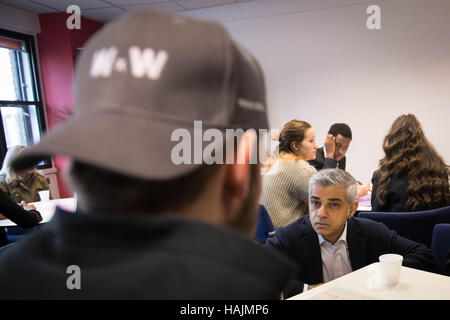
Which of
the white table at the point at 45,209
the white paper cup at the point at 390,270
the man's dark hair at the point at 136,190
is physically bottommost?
the white table at the point at 45,209

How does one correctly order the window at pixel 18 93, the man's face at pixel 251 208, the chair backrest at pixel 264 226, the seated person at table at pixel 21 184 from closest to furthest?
the man's face at pixel 251 208, the chair backrest at pixel 264 226, the seated person at table at pixel 21 184, the window at pixel 18 93

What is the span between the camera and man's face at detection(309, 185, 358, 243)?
1.85 m

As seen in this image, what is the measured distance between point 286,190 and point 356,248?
986 millimetres

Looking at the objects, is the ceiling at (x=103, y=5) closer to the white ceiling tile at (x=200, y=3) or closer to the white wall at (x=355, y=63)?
the white ceiling tile at (x=200, y=3)

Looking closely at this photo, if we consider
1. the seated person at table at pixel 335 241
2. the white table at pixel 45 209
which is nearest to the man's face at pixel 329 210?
the seated person at table at pixel 335 241

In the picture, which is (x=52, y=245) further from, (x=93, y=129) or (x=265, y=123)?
(x=265, y=123)

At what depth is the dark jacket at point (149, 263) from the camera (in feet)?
1.22

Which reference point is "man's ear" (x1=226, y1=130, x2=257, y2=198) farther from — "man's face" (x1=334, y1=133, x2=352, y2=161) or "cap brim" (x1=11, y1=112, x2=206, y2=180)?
"man's face" (x1=334, y1=133, x2=352, y2=161)

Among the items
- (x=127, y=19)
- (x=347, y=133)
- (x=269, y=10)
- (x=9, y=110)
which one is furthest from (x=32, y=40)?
(x=127, y=19)

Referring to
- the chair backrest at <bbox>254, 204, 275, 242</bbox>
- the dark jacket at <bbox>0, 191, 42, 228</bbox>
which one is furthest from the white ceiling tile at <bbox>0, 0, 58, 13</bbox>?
the chair backrest at <bbox>254, 204, 275, 242</bbox>

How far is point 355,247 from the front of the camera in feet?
5.99

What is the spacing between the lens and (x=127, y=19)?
0.47 m

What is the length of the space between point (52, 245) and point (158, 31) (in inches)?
10.9

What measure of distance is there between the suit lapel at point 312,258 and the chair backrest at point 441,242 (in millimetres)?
653
